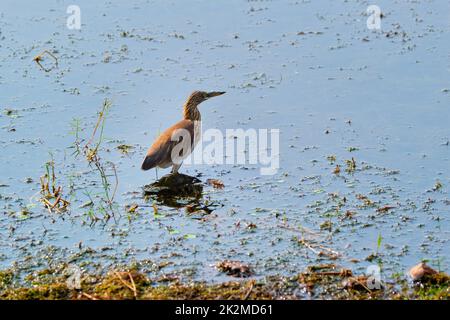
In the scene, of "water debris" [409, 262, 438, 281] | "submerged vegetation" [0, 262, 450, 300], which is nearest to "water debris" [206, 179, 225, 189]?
"submerged vegetation" [0, 262, 450, 300]

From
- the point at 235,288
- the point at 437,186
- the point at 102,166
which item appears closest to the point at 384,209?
the point at 437,186

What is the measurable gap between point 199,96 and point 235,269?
3624mm

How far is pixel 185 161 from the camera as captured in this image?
10094 mm

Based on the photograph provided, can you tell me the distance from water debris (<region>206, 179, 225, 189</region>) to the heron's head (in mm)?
1428

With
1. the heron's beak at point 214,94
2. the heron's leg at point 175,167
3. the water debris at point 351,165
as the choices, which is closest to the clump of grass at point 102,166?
the heron's leg at point 175,167

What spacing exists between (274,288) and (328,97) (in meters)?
4.69

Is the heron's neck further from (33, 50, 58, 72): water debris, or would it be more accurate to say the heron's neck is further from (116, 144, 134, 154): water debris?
(33, 50, 58, 72): water debris

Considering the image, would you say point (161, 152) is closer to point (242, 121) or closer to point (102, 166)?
point (102, 166)

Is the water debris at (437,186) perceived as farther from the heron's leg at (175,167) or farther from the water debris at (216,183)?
the heron's leg at (175,167)

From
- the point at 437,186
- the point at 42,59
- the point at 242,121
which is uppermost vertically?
the point at 42,59

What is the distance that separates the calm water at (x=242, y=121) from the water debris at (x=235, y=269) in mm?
99

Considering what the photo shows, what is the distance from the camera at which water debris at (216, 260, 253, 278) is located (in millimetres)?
7379

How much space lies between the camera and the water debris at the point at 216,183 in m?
9.28

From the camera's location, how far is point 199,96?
10.6m
